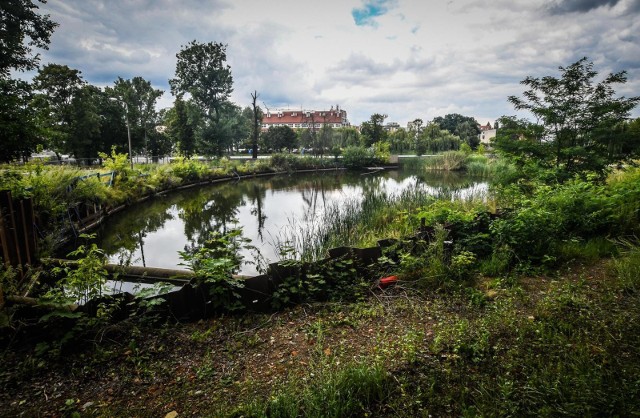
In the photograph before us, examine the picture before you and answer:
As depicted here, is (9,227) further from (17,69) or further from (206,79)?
(206,79)

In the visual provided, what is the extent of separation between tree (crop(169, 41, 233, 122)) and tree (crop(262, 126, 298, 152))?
8474 mm

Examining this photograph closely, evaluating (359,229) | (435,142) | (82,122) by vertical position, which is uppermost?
(82,122)

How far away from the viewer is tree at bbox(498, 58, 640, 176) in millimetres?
6258

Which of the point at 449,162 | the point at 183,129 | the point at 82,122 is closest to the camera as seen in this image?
the point at 82,122

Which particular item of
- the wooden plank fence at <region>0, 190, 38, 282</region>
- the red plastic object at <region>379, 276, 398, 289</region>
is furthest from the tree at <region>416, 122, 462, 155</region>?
the wooden plank fence at <region>0, 190, 38, 282</region>

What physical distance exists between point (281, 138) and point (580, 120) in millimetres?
38020

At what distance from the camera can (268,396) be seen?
76.4 inches

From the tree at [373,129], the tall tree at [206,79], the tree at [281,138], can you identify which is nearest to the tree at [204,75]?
the tall tree at [206,79]

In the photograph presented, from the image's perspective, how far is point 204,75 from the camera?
115 feet

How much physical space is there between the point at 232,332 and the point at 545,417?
233 centimetres

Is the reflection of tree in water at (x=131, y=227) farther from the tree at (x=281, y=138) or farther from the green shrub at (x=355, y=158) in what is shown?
the tree at (x=281, y=138)

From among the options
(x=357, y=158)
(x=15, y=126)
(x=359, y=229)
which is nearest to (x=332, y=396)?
(x=359, y=229)

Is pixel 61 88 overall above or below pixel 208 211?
above

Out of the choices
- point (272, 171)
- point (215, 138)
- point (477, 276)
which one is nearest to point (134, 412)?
point (477, 276)
